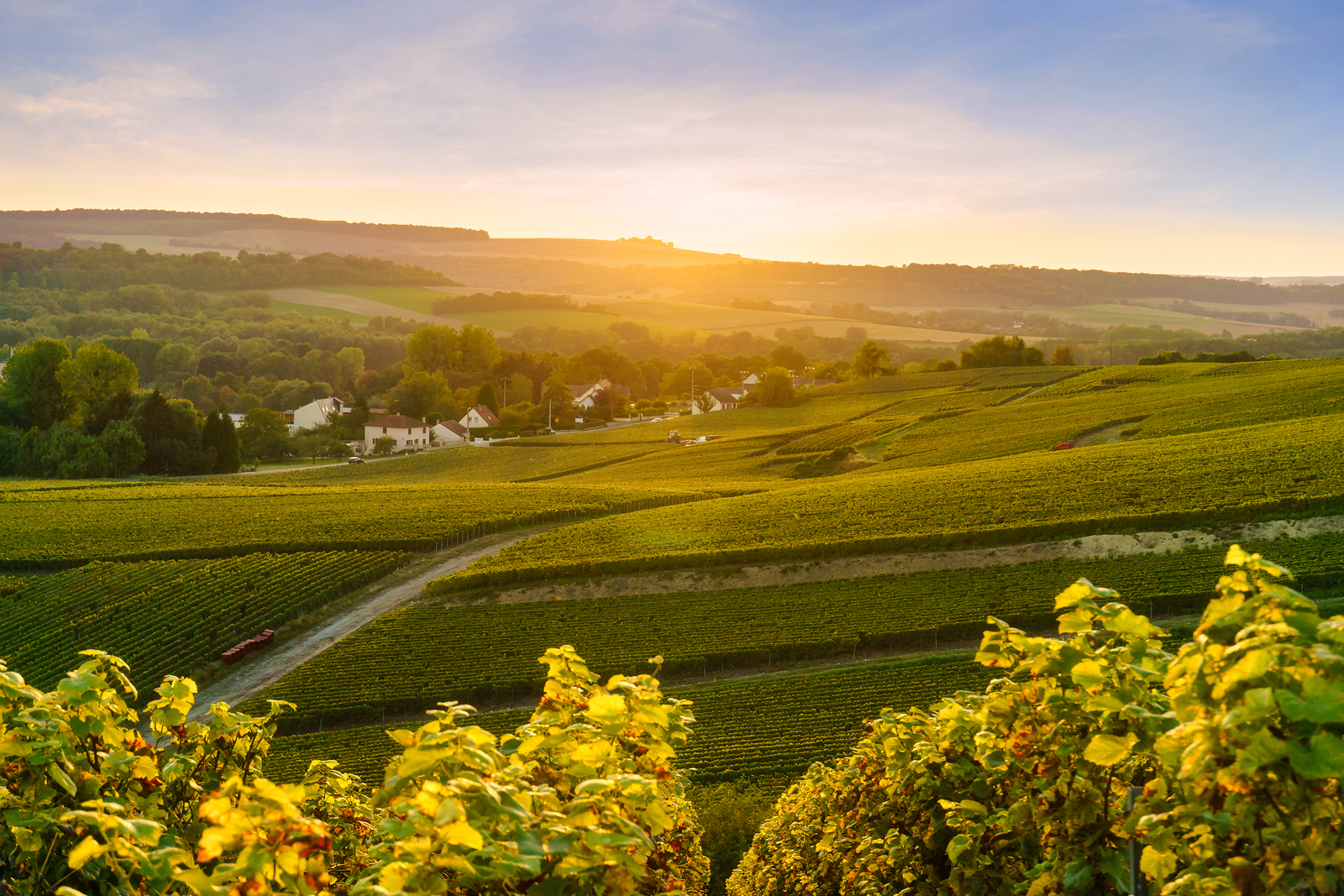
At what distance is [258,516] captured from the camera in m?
50.8

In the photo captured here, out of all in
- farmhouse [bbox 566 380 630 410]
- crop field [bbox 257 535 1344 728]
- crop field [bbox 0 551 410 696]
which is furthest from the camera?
farmhouse [bbox 566 380 630 410]

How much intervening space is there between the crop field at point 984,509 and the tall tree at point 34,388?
222 feet

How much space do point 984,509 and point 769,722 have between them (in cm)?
2089

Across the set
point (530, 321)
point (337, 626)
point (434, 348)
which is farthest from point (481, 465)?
point (530, 321)

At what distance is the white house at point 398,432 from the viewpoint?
96312 millimetres

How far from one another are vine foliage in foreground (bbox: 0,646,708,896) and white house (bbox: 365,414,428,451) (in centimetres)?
9526

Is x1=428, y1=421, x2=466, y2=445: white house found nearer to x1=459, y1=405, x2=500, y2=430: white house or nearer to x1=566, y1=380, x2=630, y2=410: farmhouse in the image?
x1=459, y1=405, x2=500, y2=430: white house

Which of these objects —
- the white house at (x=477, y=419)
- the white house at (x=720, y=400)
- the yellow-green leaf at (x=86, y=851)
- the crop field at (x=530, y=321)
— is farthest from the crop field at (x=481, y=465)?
the crop field at (x=530, y=321)

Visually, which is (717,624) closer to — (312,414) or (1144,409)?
(1144,409)

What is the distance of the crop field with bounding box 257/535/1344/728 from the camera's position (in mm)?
27094

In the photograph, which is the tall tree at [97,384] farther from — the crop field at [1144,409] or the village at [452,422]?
the crop field at [1144,409]

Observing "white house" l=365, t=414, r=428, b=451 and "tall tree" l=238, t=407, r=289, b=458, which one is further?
"white house" l=365, t=414, r=428, b=451

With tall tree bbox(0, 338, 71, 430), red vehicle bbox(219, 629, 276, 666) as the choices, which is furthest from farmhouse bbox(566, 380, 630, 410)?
red vehicle bbox(219, 629, 276, 666)

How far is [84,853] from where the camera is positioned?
2588 mm
